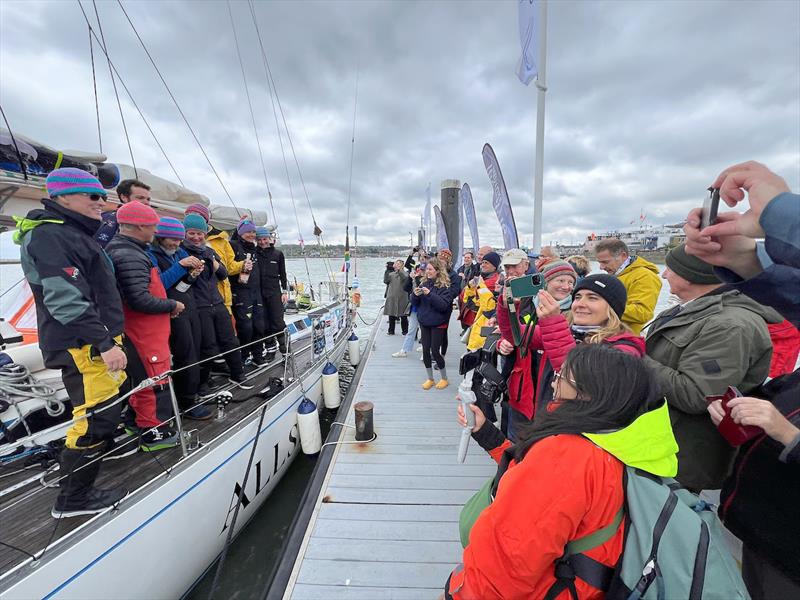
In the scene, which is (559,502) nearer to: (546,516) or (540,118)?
(546,516)

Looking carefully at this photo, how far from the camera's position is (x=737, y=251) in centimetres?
104

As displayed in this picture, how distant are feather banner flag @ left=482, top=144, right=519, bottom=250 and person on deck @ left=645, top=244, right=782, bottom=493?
3.79 m

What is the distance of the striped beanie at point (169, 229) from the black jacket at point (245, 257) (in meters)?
1.27

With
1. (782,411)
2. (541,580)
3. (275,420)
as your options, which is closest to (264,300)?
(275,420)

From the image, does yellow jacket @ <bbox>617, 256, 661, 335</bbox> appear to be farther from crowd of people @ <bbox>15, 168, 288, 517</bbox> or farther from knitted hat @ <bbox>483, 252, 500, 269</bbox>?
crowd of people @ <bbox>15, 168, 288, 517</bbox>

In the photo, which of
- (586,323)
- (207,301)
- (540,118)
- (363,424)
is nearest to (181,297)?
(207,301)

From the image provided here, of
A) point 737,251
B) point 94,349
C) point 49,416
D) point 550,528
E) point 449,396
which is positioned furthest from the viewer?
point 449,396

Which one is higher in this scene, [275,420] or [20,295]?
[20,295]

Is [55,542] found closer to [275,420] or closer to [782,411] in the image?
[275,420]

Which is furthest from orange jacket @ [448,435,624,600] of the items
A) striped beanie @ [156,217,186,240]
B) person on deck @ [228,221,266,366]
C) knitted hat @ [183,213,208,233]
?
person on deck @ [228,221,266,366]

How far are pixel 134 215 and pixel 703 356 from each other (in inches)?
151

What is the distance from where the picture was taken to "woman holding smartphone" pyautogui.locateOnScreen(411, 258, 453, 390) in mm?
4762

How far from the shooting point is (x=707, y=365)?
1.57 metres

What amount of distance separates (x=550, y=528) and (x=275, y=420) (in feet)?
11.2
